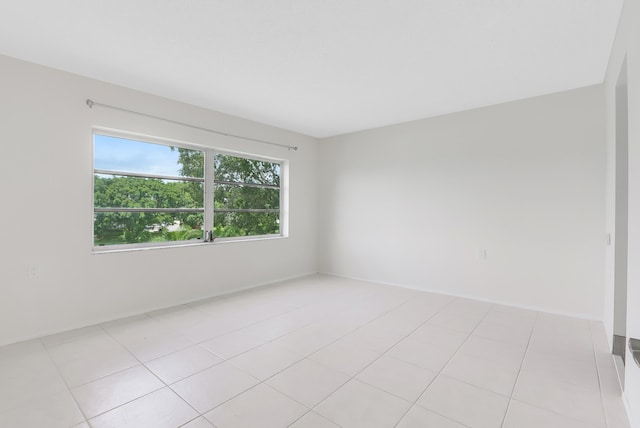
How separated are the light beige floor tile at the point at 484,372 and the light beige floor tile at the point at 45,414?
232cm

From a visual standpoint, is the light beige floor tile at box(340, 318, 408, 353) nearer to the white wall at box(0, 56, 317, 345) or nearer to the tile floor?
the tile floor

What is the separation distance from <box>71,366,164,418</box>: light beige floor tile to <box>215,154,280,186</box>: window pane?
264 centimetres

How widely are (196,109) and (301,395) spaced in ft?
11.2

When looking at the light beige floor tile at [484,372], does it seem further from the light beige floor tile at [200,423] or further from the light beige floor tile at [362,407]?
the light beige floor tile at [200,423]

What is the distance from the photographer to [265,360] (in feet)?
7.57

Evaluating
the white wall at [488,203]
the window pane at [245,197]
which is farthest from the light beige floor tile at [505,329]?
the window pane at [245,197]

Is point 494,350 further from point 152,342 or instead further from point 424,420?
point 152,342

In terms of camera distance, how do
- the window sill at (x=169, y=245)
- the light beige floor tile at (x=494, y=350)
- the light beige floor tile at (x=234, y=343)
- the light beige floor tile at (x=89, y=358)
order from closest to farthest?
the light beige floor tile at (x=89, y=358) < the light beige floor tile at (x=494, y=350) < the light beige floor tile at (x=234, y=343) < the window sill at (x=169, y=245)

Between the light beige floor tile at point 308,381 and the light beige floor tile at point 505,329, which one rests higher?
the light beige floor tile at point 505,329

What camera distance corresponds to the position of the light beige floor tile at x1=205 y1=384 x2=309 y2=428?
162 cm

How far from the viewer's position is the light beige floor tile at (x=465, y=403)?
165 cm

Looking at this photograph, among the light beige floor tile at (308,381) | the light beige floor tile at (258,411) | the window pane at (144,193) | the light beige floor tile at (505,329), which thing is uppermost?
the window pane at (144,193)

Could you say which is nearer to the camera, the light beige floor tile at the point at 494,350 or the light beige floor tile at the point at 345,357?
the light beige floor tile at the point at 345,357

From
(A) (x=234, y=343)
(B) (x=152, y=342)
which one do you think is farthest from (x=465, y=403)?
(B) (x=152, y=342)
